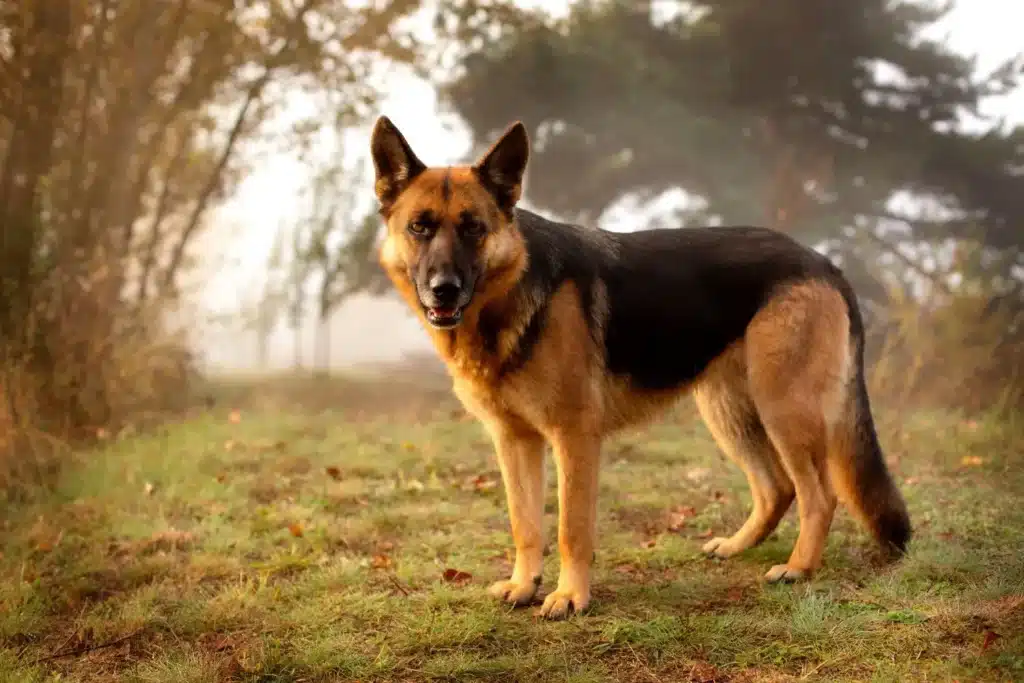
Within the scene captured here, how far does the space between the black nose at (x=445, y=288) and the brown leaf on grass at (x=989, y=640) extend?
7.81 feet

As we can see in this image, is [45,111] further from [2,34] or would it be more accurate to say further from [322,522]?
[322,522]

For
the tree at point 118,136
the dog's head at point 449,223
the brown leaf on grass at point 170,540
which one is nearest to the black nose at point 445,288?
the dog's head at point 449,223

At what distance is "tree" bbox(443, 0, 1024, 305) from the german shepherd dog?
34.7ft

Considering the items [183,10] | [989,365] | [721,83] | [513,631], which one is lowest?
[513,631]

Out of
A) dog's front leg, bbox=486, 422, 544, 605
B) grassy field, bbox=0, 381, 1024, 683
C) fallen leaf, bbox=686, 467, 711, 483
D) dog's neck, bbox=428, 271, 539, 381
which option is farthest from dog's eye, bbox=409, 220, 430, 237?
fallen leaf, bbox=686, 467, 711, 483

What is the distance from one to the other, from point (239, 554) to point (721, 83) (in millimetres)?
15076

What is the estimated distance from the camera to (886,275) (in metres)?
11.6

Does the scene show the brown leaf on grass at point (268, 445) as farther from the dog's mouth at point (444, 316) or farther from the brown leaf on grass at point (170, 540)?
the dog's mouth at point (444, 316)

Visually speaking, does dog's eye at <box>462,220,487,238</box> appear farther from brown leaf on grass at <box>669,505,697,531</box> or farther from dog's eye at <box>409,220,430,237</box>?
brown leaf on grass at <box>669,505,697,531</box>

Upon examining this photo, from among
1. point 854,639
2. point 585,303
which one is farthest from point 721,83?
point 854,639

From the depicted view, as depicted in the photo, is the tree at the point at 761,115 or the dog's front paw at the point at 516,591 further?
the tree at the point at 761,115

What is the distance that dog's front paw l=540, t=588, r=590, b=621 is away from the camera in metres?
3.59

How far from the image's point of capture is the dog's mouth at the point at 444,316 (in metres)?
3.50

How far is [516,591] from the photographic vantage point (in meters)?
3.79
